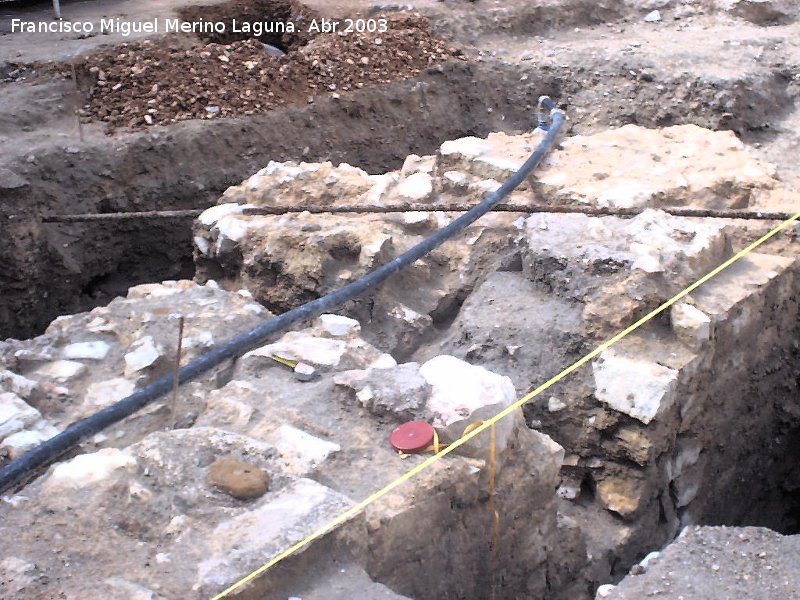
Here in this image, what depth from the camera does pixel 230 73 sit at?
6500mm

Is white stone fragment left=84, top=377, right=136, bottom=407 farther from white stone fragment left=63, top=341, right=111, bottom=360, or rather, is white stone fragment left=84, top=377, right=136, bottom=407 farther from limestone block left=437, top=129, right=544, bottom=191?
limestone block left=437, top=129, right=544, bottom=191

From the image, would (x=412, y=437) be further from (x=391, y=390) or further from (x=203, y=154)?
(x=203, y=154)

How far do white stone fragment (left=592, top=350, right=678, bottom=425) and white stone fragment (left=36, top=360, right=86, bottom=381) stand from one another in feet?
6.42

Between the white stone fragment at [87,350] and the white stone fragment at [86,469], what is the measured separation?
78 centimetres

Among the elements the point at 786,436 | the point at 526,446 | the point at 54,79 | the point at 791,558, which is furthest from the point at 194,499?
the point at 54,79

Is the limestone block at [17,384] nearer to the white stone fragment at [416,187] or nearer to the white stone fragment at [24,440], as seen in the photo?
the white stone fragment at [24,440]

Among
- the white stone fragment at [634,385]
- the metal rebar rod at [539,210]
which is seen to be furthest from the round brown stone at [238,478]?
the metal rebar rod at [539,210]

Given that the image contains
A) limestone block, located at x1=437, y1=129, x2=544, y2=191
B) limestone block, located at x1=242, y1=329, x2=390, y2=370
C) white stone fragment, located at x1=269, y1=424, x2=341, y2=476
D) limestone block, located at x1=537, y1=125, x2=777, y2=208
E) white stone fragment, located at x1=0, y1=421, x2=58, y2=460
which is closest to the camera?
white stone fragment, located at x1=269, y1=424, x2=341, y2=476

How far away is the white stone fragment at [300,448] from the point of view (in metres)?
2.45

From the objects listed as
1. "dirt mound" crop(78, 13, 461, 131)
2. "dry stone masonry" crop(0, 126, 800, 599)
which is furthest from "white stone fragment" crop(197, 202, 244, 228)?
"dirt mound" crop(78, 13, 461, 131)

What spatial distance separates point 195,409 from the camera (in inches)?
112

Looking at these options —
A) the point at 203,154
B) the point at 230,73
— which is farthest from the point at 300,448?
the point at 230,73

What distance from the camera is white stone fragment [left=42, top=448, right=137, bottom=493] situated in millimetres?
2354

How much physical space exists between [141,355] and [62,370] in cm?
28
